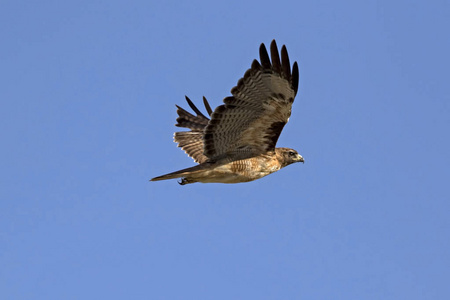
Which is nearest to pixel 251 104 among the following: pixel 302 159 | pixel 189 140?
pixel 302 159

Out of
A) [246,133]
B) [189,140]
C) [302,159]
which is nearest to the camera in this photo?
[246,133]

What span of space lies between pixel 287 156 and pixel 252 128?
4.26ft

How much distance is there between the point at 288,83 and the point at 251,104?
76cm

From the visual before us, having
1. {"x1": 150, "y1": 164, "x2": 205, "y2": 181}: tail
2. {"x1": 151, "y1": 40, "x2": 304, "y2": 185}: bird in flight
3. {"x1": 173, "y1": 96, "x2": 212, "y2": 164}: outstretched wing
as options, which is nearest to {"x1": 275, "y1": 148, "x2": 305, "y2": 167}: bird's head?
{"x1": 151, "y1": 40, "x2": 304, "y2": 185}: bird in flight

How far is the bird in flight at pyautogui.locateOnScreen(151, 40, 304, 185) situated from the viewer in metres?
12.1

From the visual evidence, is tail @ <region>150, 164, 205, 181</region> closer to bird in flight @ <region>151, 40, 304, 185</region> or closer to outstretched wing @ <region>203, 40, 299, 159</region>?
bird in flight @ <region>151, 40, 304, 185</region>

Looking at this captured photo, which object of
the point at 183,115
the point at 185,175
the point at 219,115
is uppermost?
the point at 183,115

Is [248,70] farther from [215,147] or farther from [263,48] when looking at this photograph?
[215,147]

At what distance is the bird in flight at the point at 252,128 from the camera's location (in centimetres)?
1215

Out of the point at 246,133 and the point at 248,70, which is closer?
the point at 248,70

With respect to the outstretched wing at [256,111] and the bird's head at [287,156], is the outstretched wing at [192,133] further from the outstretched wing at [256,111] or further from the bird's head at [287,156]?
the outstretched wing at [256,111]

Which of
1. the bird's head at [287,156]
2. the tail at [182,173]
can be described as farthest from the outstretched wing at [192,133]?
the tail at [182,173]

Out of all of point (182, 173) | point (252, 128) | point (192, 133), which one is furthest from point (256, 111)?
point (192, 133)

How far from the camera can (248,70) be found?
1219 centimetres
